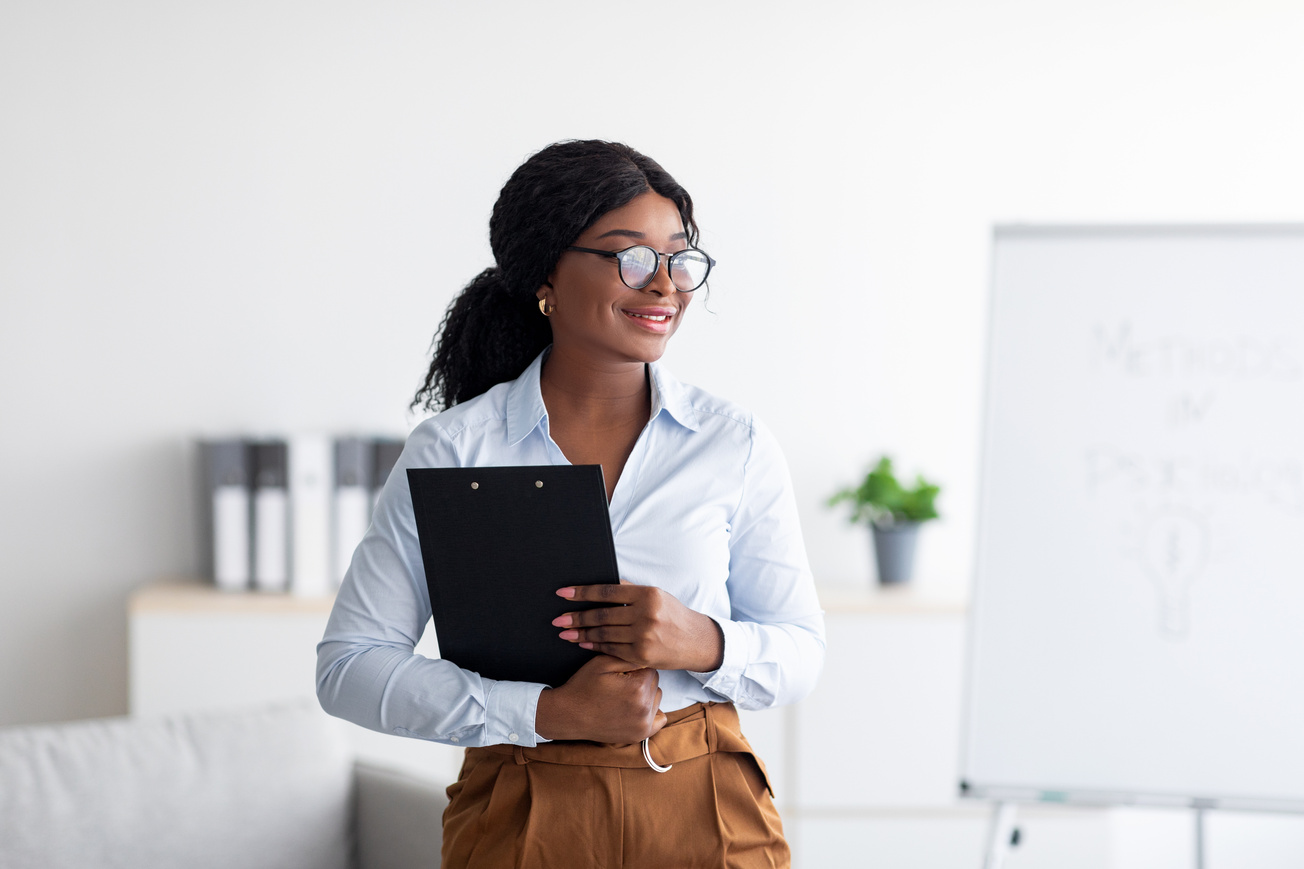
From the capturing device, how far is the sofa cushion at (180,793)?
1.62 m

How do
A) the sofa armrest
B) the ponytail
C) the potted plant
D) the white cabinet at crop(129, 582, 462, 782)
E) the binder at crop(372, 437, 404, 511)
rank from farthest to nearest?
the potted plant < the binder at crop(372, 437, 404, 511) < the white cabinet at crop(129, 582, 462, 782) < the sofa armrest < the ponytail

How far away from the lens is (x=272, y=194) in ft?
9.18

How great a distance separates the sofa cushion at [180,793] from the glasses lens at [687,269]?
1.11m

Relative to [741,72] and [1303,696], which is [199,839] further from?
[741,72]

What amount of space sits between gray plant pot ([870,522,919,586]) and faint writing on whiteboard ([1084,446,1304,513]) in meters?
0.87

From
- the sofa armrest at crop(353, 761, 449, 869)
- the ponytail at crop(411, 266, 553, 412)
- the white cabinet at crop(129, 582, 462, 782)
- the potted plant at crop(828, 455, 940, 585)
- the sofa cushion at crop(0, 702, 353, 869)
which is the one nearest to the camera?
the ponytail at crop(411, 266, 553, 412)

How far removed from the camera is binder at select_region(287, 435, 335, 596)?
254 centimetres

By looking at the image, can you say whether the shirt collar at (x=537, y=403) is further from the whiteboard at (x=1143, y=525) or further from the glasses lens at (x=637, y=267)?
the whiteboard at (x=1143, y=525)

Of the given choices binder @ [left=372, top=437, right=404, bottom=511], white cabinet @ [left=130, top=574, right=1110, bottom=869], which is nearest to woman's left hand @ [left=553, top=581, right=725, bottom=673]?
white cabinet @ [left=130, top=574, right=1110, bottom=869]

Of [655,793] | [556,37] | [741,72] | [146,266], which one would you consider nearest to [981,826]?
[655,793]

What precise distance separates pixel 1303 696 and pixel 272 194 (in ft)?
8.53

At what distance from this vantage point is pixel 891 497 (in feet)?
8.84

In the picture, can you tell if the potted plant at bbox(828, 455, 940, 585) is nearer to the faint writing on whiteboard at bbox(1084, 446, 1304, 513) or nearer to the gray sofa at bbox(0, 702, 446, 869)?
the faint writing on whiteboard at bbox(1084, 446, 1304, 513)

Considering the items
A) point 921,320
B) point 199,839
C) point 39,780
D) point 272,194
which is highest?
point 272,194
